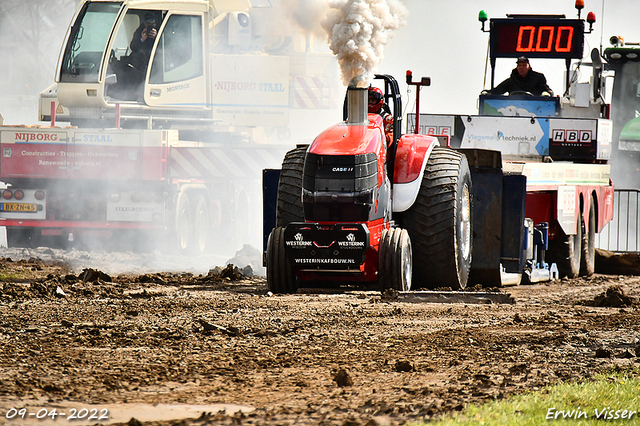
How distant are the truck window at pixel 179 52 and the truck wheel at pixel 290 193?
7454 mm

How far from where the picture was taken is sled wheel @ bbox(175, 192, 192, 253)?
14102mm

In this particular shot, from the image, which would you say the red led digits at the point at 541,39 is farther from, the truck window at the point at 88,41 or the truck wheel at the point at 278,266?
the truck wheel at the point at 278,266

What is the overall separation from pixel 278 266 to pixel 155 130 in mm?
6354

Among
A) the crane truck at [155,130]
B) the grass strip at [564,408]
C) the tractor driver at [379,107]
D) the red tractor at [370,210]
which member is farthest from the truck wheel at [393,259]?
the crane truck at [155,130]

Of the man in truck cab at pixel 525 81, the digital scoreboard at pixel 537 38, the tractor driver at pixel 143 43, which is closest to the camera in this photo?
the digital scoreboard at pixel 537 38

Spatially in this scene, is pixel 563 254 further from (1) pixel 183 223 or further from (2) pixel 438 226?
(1) pixel 183 223

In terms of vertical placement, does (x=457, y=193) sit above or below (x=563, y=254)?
above

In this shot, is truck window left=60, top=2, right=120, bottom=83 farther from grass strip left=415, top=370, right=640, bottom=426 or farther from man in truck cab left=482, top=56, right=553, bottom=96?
grass strip left=415, top=370, right=640, bottom=426

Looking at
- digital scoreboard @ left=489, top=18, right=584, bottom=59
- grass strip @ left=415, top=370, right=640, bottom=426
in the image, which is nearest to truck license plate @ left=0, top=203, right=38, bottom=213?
digital scoreboard @ left=489, top=18, right=584, bottom=59

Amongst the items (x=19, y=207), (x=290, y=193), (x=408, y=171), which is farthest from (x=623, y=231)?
(x=19, y=207)

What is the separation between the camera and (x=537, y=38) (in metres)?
13.9

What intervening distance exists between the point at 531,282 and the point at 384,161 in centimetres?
337

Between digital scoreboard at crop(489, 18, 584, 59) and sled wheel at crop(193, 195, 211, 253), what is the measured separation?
532cm

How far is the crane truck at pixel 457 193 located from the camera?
26.0ft
